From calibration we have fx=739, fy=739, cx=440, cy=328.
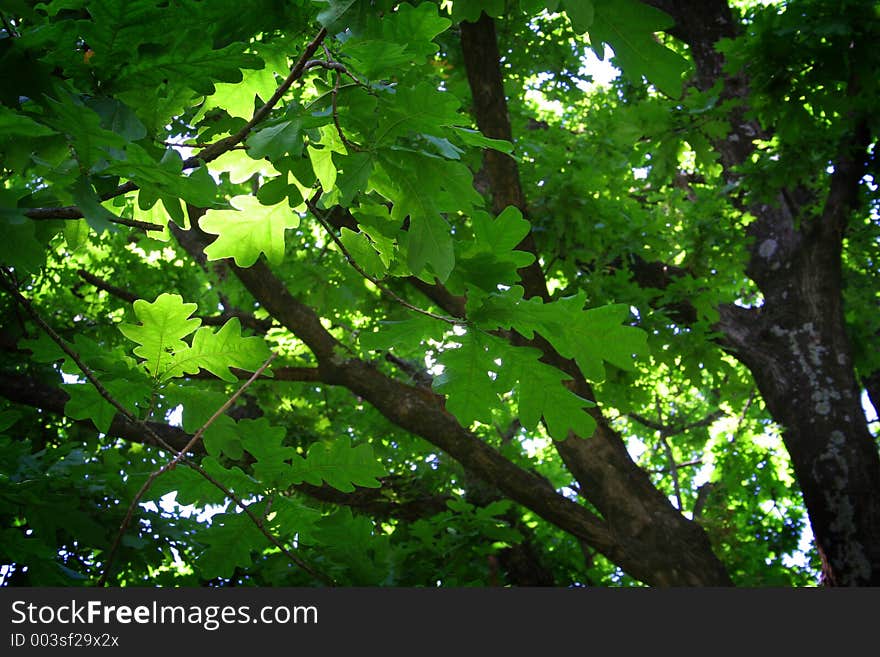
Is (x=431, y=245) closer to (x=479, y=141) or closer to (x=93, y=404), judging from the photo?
(x=479, y=141)

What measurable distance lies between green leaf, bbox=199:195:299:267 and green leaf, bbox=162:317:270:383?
0.17 m

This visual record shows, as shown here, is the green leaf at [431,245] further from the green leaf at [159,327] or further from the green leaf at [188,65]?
the green leaf at [159,327]

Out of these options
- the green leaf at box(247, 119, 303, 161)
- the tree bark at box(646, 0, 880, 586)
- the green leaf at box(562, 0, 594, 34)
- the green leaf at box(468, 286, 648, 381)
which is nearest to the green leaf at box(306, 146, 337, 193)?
the green leaf at box(247, 119, 303, 161)

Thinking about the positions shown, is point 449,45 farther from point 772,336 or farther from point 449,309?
point 772,336

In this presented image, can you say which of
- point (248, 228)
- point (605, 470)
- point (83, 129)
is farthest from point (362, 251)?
point (605, 470)

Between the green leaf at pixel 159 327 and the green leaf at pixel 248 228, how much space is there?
0.15 meters

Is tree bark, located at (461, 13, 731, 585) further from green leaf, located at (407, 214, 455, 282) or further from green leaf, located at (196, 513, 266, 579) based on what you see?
green leaf, located at (407, 214, 455, 282)

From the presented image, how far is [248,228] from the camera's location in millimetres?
1750

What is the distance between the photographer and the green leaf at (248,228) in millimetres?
1720

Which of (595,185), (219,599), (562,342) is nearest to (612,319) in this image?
(562,342)

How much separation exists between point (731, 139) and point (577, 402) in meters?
5.40

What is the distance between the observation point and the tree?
1235 mm

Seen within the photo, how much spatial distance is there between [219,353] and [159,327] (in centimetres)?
16

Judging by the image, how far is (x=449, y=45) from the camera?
4930 millimetres
